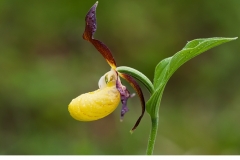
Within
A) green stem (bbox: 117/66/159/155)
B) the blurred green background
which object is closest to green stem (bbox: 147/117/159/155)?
green stem (bbox: 117/66/159/155)

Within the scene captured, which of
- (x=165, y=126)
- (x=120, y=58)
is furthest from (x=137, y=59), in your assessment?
(x=165, y=126)

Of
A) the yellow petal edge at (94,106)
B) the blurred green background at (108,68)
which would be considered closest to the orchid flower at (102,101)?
the yellow petal edge at (94,106)

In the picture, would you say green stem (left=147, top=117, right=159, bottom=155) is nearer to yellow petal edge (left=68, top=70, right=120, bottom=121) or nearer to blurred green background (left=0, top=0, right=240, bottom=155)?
yellow petal edge (left=68, top=70, right=120, bottom=121)

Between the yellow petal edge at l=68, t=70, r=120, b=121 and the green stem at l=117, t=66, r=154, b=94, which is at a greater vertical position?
the green stem at l=117, t=66, r=154, b=94

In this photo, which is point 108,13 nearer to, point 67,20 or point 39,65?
point 67,20

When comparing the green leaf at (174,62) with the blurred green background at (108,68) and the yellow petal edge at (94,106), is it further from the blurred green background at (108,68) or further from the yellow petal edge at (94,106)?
the blurred green background at (108,68)

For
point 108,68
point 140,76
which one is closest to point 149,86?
point 140,76
